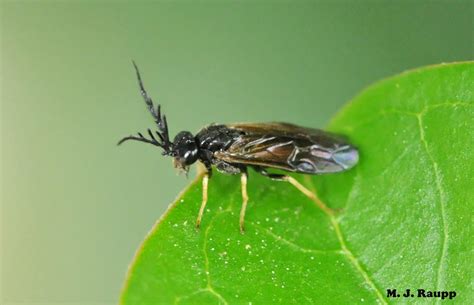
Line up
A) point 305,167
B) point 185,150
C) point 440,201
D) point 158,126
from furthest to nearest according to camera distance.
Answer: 1. point 185,150
2. point 158,126
3. point 305,167
4. point 440,201

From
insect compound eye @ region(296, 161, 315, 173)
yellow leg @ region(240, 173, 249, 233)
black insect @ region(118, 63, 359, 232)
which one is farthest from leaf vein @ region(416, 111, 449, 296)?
yellow leg @ region(240, 173, 249, 233)

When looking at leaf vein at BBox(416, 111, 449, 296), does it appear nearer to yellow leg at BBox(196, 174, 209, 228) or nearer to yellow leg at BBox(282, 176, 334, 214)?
yellow leg at BBox(282, 176, 334, 214)

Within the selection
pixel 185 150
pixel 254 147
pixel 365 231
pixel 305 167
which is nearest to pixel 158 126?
pixel 185 150

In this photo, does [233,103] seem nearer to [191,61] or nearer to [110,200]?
[191,61]

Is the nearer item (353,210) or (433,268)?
(433,268)

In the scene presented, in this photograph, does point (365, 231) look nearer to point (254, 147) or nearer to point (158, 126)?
point (254, 147)

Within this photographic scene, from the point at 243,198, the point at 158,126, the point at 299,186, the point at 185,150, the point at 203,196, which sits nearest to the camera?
the point at 203,196

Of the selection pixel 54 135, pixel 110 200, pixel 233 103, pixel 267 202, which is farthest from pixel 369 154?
pixel 54 135
